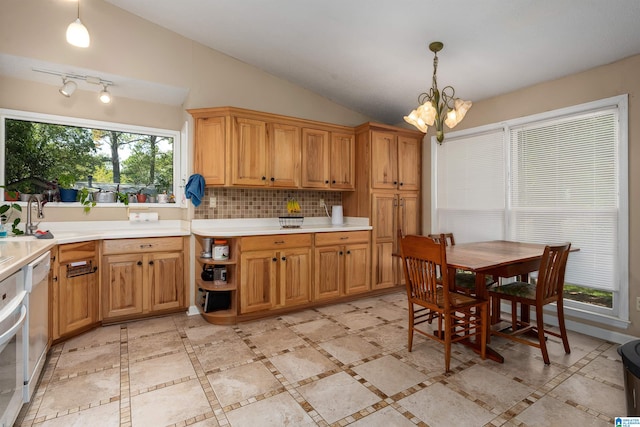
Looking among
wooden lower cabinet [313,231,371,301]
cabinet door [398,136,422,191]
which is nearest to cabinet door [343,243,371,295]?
wooden lower cabinet [313,231,371,301]

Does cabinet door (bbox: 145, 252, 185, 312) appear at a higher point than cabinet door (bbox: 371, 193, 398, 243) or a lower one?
lower

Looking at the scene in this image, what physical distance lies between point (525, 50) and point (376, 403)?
307cm

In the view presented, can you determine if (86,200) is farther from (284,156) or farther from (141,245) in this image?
(284,156)

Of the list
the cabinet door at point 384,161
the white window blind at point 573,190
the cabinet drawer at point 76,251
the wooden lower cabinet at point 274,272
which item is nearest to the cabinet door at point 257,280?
the wooden lower cabinet at point 274,272

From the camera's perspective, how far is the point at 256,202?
13.1 feet

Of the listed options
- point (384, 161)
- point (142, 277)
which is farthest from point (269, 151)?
point (142, 277)

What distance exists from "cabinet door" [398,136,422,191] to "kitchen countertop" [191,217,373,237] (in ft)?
2.68

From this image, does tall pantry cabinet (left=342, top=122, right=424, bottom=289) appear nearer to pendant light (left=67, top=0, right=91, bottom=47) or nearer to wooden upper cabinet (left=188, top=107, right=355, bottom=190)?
wooden upper cabinet (left=188, top=107, right=355, bottom=190)

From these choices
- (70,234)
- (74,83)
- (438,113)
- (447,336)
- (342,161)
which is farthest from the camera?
(342,161)

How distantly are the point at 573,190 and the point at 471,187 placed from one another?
1044mm

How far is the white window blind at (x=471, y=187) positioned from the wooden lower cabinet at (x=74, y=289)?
13.0 ft

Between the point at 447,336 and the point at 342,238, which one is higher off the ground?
the point at 342,238

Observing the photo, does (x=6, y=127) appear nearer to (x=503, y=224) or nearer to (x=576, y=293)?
(x=503, y=224)

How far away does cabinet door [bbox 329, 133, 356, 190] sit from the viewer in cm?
416
